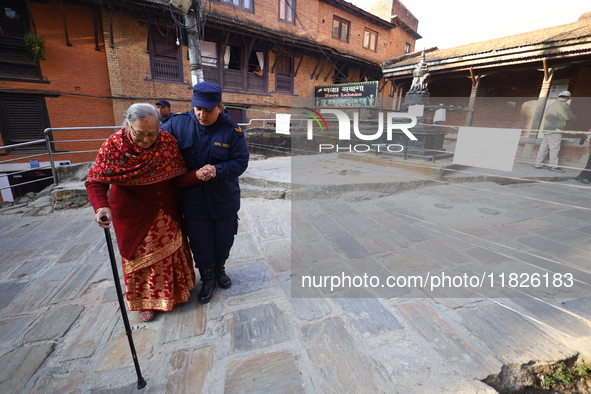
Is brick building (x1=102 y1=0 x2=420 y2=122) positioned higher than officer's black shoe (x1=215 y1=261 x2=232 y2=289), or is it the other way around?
brick building (x1=102 y1=0 x2=420 y2=122)

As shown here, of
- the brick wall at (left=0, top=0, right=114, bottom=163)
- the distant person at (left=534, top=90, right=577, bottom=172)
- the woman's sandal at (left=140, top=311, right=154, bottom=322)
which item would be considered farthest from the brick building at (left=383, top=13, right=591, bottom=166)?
the brick wall at (left=0, top=0, right=114, bottom=163)

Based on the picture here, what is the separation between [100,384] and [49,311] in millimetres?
1003

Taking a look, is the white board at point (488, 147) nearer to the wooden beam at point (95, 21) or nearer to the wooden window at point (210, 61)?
the wooden window at point (210, 61)

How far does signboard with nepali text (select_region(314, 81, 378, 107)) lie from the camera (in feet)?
41.5

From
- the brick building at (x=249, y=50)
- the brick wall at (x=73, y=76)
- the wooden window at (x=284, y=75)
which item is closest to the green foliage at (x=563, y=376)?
the brick building at (x=249, y=50)

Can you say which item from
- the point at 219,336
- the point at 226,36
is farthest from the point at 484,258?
the point at 226,36

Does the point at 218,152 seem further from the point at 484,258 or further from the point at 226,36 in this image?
the point at 226,36

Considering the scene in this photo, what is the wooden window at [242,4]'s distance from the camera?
11.7 m

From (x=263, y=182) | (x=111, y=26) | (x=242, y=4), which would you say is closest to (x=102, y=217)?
Answer: (x=263, y=182)

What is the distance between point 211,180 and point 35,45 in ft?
36.8

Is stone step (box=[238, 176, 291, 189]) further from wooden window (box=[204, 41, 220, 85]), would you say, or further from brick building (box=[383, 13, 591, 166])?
wooden window (box=[204, 41, 220, 85])

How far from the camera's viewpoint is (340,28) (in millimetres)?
15984

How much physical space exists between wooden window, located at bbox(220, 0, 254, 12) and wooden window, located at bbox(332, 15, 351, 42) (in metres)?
5.45

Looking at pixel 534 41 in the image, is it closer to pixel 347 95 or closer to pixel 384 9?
pixel 347 95
